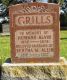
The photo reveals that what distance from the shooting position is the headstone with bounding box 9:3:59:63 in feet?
22.6

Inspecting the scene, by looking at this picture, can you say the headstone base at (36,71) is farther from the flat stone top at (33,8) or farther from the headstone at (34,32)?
the flat stone top at (33,8)

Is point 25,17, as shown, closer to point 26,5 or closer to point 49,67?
point 26,5

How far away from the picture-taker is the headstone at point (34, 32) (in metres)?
6.88

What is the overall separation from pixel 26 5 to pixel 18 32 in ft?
1.71

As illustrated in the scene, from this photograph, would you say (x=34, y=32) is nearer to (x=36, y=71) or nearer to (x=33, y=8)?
(x=33, y=8)

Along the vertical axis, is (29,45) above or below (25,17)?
below

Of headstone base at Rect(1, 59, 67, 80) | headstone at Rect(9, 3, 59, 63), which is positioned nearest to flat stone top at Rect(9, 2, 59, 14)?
headstone at Rect(9, 3, 59, 63)

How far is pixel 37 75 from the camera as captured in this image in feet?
22.3

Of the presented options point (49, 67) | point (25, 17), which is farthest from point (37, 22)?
point (49, 67)

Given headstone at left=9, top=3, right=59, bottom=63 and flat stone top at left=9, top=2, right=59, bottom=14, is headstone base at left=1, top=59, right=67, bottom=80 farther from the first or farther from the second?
flat stone top at left=9, top=2, right=59, bottom=14

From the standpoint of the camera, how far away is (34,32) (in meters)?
6.92

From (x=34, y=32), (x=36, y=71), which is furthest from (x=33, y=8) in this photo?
(x=36, y=71)

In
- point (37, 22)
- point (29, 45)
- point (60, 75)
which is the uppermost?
point (37, 22)

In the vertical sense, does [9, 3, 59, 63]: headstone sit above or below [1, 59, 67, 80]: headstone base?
above
